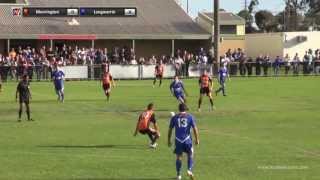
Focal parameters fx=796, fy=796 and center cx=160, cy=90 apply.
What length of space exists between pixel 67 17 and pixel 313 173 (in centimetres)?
5611

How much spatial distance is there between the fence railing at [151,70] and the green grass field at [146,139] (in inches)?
460

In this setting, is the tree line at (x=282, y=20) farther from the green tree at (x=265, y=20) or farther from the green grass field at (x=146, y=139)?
the green grass field at (x=146, y=139)

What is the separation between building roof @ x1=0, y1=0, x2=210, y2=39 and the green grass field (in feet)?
80.8

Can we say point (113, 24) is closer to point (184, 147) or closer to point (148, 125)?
point (148, 125)

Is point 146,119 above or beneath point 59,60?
beneath

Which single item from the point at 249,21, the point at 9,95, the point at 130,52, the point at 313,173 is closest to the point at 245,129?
the point at 313,173

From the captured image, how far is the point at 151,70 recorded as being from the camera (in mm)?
61062

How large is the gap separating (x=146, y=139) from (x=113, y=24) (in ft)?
159

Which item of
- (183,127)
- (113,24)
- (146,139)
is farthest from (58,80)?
(113,24)

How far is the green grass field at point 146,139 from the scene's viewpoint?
1825 cm

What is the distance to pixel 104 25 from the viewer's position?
72.4 metres

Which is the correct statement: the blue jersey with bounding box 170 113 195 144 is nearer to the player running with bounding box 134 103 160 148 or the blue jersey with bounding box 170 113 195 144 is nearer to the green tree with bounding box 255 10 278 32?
the player running with bounding box 134 103 160 148

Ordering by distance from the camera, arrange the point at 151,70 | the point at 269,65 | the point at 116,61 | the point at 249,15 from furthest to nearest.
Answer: the point at 249,15, the point at 269,65, the point at 116,61, the point at 151,70

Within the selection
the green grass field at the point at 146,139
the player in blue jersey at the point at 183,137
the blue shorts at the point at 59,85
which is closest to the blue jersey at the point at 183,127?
the player in blue jersey at the point at 183,137
